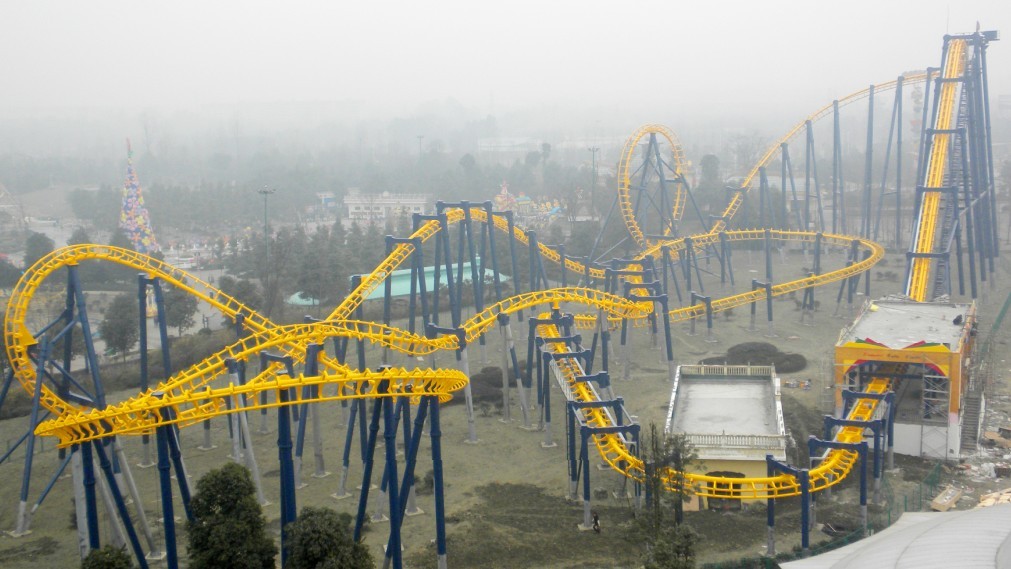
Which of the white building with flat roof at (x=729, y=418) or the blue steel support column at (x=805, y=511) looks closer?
the blue steel support column at (x=805, y=511)

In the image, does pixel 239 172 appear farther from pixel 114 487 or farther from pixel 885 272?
pixel 114 487

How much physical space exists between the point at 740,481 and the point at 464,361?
8.49 meters

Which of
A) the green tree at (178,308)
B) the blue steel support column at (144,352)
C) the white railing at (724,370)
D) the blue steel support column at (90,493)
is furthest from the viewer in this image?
the green tree at (178,308)

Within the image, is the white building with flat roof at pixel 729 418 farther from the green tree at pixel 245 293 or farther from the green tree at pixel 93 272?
the green tree at pixel 93 272

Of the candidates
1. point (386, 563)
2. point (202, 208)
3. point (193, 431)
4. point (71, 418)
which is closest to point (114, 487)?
point (71, 418)

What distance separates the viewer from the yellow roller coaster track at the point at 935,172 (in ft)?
102

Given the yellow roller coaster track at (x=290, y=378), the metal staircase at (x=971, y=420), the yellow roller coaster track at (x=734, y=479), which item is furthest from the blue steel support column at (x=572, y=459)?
the metal staircase at (x=971, y=420)

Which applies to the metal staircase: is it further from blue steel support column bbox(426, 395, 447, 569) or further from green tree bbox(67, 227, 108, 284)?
green tree bbox(67, 227, 108, 284)

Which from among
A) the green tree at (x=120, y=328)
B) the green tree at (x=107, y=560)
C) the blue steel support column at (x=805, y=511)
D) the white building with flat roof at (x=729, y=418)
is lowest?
the blue steel support column at (x=805, y=511)

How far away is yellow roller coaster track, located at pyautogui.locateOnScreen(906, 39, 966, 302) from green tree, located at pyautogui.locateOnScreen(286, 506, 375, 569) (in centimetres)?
2160

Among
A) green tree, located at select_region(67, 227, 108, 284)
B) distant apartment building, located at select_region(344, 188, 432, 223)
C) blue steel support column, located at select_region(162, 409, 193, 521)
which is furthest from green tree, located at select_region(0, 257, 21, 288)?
distant apartment building, located at select_region(344, 188, 432, 223)

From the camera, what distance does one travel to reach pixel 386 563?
16.8 m

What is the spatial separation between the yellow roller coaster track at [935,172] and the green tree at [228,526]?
21.9 meters

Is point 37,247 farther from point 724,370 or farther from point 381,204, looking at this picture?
point 381,204
